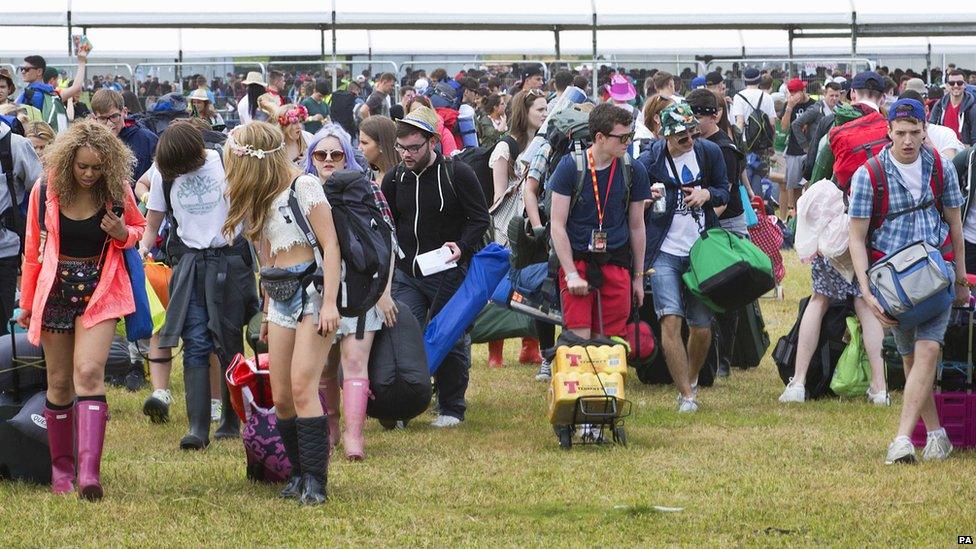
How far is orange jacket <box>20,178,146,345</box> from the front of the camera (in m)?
6.57

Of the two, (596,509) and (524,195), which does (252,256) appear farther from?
(596,509)

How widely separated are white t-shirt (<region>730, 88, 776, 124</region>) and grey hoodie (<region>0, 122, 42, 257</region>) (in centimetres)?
1176

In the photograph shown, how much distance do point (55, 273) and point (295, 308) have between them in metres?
1.14

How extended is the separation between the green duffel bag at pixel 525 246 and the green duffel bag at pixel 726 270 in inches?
41.3

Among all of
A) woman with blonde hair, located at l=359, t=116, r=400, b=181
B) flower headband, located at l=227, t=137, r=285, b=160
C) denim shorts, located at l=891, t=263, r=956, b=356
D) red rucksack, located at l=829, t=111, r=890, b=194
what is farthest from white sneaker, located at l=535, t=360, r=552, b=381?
flower headband, located at l=227, t=137, r=285, b=160

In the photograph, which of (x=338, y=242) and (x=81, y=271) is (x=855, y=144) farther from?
(x=81, y=271)

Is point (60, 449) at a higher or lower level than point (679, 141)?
lower

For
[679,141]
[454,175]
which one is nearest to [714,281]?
[679,141]

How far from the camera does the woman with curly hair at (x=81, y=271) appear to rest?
657cm

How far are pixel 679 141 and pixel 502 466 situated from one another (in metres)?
2.58

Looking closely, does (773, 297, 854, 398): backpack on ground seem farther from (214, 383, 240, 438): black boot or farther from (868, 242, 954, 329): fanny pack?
(214, 383, 240, 438): black boot

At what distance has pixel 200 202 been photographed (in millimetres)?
8023

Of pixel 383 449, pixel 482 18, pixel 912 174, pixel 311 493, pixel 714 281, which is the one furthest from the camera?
pixel 482 18

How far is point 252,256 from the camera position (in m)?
8.38
